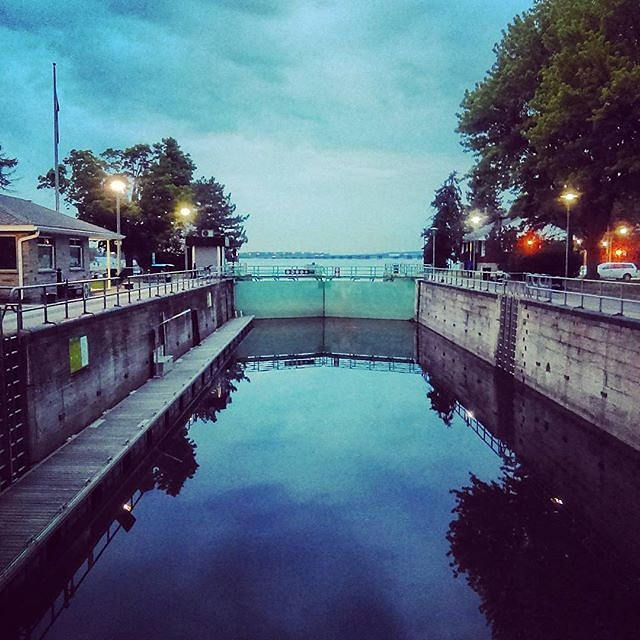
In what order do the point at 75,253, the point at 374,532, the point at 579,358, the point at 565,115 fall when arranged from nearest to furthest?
the point at 374,532
the point at 579,358
the point at 565,115
the point at 75,253

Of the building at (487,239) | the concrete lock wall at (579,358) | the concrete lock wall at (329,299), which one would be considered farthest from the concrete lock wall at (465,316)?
the building at (487,239)

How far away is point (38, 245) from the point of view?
24.7 metres

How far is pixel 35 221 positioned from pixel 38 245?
4.26 feet

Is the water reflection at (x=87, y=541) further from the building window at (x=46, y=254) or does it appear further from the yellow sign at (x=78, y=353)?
the building window at (x=46, y=254)

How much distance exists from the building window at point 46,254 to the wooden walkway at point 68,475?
8133 millimetres

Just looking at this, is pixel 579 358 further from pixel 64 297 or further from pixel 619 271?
pixel 619 271

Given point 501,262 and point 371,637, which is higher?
point 501,262

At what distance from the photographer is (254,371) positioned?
1273 inches

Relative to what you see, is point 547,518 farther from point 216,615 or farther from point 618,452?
point 216,615

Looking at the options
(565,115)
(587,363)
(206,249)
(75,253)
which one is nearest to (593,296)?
(587,363)

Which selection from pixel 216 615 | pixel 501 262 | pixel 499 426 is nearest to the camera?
pixel 216 615

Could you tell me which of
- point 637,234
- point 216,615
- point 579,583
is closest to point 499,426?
point 579,583

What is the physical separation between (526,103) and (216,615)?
114 feet

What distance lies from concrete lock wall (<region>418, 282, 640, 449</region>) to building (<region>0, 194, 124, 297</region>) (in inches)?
816
